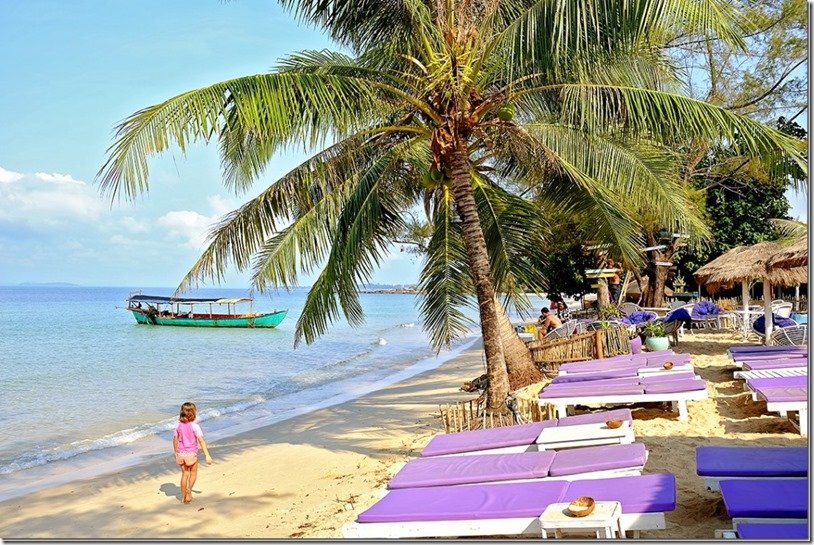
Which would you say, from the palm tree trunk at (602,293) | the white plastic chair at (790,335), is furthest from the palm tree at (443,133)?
the palm tree trunk at (602,293)

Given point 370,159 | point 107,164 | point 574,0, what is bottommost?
point 107,164

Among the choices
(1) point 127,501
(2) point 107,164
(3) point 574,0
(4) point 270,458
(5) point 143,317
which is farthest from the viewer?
(5) point 143,317

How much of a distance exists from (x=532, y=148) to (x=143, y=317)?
37.7m

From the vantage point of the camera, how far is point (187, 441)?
6.63 meters

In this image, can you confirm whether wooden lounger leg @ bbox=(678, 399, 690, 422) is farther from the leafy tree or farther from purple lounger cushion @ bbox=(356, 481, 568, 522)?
the leafy tree

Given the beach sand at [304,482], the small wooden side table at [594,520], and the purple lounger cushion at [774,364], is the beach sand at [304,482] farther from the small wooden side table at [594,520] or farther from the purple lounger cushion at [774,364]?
the small wooden side table at [594,520]

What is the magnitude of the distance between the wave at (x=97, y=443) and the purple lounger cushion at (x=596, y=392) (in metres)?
7.76

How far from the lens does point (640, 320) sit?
12891mm

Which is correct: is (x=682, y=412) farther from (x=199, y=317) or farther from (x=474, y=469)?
(x=199, y=317)

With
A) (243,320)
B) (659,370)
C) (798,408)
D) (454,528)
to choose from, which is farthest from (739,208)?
(243,320)

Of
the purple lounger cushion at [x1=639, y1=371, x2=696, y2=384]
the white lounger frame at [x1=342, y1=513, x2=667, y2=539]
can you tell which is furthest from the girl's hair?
the purple lounger cushion at [x1=639, y1=371, x2=696, y2=384]

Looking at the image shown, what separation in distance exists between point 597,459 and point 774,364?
4.31 meters

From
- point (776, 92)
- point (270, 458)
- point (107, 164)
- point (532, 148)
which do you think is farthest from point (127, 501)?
point (776, 92)

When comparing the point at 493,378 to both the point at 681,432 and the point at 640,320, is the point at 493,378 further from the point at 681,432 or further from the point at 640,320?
the point at 640,320
